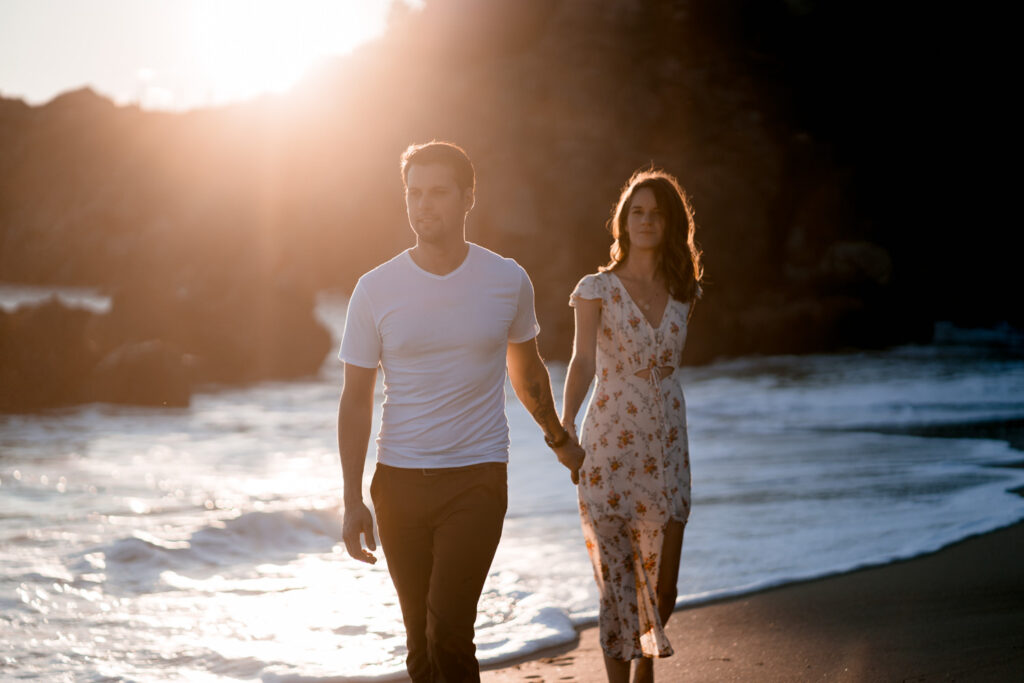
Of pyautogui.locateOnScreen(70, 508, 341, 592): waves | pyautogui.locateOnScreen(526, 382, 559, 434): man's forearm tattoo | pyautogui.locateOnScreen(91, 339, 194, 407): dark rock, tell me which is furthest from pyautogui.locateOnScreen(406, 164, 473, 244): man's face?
pyautogui.locateOnScreen(91, 339, 194, 407): dark rock

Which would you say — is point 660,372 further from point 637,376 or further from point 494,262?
point 494,262

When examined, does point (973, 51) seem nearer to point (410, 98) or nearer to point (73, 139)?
point (410, 98)

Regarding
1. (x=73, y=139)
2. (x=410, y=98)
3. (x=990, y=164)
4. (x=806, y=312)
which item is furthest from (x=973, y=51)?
(x=73, y=139)

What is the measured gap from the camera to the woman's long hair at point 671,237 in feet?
12.3

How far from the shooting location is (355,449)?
2680 mm

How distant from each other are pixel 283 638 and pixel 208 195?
76431 millimetres

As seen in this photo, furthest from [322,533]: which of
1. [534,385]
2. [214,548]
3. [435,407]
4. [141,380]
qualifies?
[141,380]

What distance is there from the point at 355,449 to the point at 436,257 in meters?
0.60

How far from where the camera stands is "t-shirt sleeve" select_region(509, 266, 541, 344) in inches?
112

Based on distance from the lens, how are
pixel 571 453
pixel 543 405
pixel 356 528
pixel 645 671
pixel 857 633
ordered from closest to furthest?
pixel 356 528 → pixel 543 405 → pixel 571 453 → pixel 645 671 → pixel 857 633

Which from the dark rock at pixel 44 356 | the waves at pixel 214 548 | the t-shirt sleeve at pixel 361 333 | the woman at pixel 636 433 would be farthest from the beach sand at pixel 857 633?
the dark rock at pixel 44 356

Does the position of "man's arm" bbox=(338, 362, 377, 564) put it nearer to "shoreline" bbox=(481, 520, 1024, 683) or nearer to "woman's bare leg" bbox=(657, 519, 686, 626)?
"woman's bare leg" bbox=(657, 519, 686, 626)

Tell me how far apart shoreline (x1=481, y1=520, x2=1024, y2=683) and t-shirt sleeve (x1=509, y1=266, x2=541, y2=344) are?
1976mm

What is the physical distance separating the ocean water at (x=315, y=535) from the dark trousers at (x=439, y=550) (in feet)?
5.95
